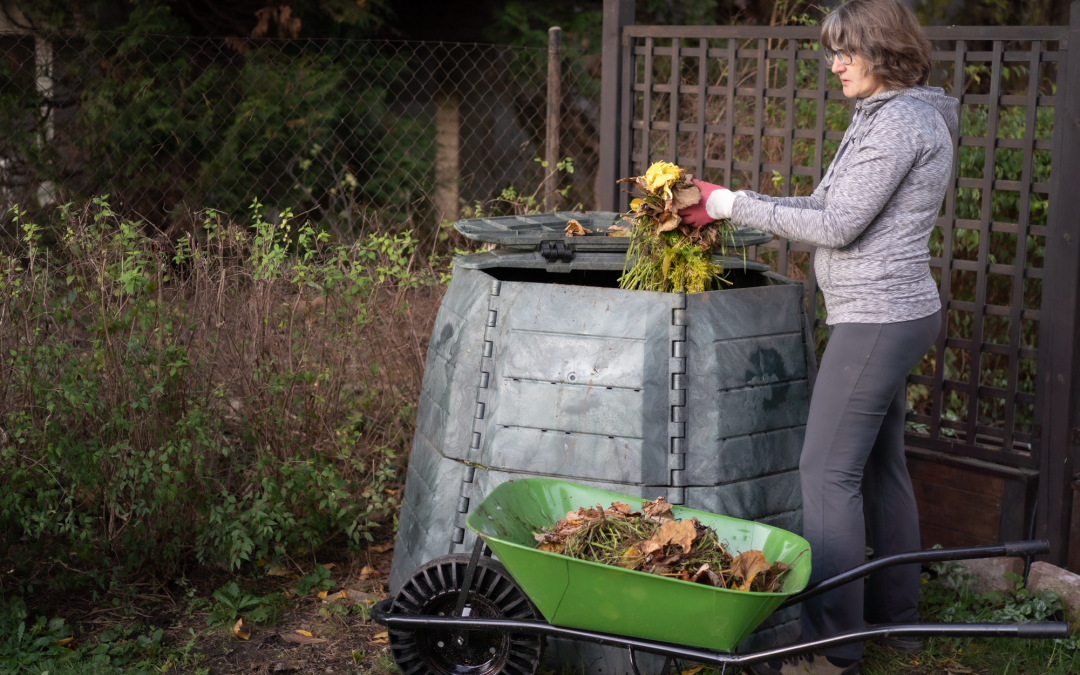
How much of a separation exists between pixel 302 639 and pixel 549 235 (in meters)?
1.59

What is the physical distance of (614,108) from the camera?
176 inches

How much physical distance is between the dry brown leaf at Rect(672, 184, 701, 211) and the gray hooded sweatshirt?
0.11 meters

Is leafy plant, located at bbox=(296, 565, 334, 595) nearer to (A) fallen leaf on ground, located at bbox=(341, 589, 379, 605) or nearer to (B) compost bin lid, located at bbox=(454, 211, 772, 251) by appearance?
(A) fallen leaf on ground, located at bbox=(341, 589, 379, 605)

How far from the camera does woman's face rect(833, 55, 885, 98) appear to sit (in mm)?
2582

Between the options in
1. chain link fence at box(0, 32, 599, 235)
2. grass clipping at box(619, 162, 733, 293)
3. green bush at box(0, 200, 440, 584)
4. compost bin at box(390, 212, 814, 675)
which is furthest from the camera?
chain link fence at box(0, 32, 599, 235)

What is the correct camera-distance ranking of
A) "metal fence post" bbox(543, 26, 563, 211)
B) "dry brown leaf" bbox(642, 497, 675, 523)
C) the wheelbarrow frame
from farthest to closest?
1. "metal fence post" bbox(543, 26, 563, 211)
2. "dry brown leaf" bbox(642, 497, 675, 523)
3. the wheelbarrow frame

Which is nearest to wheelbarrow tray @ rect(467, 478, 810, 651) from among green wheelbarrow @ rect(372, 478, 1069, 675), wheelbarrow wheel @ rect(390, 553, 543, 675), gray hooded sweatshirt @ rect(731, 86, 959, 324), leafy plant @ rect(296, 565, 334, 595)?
green wheelbarrow @ rect(372, 478, 1069, 675)

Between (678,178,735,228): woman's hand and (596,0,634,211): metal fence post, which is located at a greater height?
(596,0,634,211): metal fence post

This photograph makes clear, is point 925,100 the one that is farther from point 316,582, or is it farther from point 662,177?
point 316,582

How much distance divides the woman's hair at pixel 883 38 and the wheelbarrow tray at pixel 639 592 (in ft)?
4.04

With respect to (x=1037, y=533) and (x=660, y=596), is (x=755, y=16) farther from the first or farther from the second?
(x=660, y=596)

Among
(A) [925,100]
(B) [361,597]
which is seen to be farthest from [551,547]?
(A) [925,100]

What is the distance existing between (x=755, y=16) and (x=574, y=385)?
7.08 metres

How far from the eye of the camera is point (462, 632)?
9.30 feet
